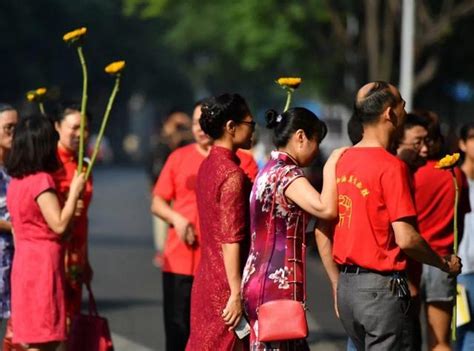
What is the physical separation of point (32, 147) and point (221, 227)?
56.4 inches

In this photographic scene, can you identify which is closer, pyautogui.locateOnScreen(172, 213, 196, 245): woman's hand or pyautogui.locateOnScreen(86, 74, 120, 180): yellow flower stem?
pyautogui.locateOnScreen(86, 74, 120, 180): yellow flower stem

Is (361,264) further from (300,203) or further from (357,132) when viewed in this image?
(357,132)

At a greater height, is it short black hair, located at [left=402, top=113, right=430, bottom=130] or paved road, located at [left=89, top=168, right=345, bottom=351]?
short black hair, located at [left=402, top=113, right=430, bottom=130]

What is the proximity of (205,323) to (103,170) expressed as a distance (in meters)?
72.0

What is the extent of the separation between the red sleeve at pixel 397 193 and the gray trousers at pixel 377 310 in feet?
1.00

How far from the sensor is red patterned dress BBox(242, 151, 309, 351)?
275 inches

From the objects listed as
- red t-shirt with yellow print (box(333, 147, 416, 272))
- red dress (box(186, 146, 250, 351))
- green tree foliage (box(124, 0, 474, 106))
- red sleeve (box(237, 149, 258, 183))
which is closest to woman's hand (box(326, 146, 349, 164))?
red t-shirt with yellow print (box(333, 147, 416, 272))

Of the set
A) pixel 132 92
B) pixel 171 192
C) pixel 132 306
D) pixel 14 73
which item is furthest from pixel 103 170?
pixel 171 192

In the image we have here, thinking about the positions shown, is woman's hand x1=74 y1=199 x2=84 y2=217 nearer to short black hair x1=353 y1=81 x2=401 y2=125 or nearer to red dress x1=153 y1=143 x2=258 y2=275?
red dress x1=153 y1=143 x2=258 y2=275

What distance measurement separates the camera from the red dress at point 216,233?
23.7 ft

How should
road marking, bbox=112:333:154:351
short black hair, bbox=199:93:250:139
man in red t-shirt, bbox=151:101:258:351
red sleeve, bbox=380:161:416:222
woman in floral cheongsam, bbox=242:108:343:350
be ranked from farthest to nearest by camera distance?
road marking, bbox=112:333:154:351
man in red t-shirt, bbox=151:101:258:351
short black hair, bbox=199:93:250:139
woman in floral cheongsam, bbox=242:108:343:350
red sleeve, bbox=380:161:416:222

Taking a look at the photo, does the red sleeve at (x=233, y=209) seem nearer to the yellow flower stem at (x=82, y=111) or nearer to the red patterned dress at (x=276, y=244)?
the red patterned dress at (x=276, y=244)

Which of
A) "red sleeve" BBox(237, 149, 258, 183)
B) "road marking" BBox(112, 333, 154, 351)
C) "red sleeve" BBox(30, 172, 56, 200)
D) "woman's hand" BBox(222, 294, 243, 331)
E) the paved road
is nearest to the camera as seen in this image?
"woman's hand" BBox(222, 294, 243, 331)

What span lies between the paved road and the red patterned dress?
5053 mm
